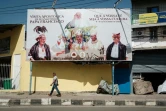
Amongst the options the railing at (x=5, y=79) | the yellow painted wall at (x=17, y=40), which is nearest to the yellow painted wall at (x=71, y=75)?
the yellow painted wall at (x=17, y=40)

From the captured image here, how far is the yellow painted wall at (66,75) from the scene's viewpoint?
15227mm

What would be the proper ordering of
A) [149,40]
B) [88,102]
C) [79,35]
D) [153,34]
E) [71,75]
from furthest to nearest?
[153,34] < [149,40] < [71,75] < [79,35] < [88,102]

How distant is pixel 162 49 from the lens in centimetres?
1606

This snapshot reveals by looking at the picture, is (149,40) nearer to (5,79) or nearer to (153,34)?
(153,34)

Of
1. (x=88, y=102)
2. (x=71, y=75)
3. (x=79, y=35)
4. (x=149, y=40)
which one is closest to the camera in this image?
(x=88, y=102)

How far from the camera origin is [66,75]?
15328mm

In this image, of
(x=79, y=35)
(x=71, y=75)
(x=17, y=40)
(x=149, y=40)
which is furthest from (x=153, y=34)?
(x=17, y=40)

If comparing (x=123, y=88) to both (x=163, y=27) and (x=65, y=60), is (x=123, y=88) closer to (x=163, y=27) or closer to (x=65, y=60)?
(x=65, y=60)

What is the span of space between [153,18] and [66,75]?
30.8ft

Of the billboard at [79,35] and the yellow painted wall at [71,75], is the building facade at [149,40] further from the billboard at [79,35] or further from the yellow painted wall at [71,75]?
the yellow painted wall at [71,75]

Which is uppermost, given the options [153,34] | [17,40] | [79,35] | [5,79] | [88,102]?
[153,34]

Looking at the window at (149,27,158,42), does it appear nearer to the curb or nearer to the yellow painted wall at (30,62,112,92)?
the yellow painted wall at (30,62,112,92)

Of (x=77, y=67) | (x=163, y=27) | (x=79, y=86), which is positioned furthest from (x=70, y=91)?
(x=163, y=27)

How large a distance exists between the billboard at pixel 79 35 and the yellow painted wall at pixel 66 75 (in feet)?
3.29
